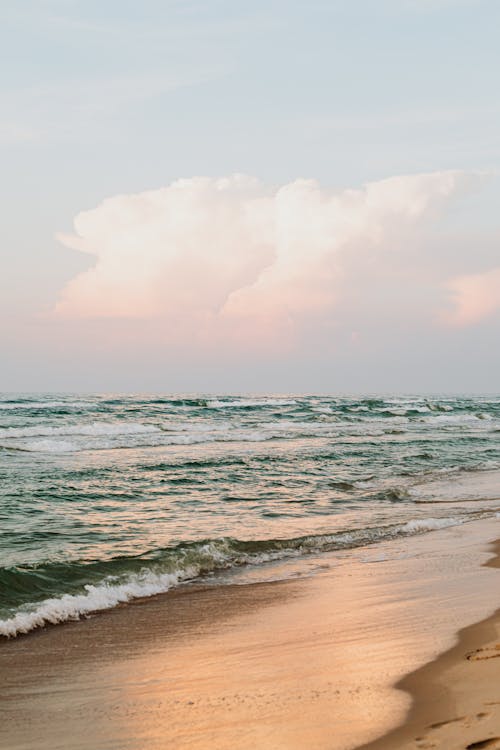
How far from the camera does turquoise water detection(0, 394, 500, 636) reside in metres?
8.08

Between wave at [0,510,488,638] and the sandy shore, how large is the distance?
29cm

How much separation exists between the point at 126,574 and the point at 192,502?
5.66m

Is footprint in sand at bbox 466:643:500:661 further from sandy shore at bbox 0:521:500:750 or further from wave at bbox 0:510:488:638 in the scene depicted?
wave at bbox 0:510:488:638

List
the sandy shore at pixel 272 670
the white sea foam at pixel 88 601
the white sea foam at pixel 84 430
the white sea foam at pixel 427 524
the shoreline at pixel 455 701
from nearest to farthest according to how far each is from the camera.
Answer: the shoreline at pixel 455 701 → the sandy shore at pixel 272 670 → the white sea foam at pixel 88 601 → the white sea foam at pixel 427 524 → the white sea foam at pixel 84 430

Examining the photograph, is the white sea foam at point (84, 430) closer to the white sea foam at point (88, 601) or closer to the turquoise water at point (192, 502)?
the turquoise water at point (192, 502)

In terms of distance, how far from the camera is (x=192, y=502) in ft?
45.1

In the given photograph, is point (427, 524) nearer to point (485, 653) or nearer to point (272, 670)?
point (485, 653)

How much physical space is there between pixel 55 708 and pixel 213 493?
1067 centimetres

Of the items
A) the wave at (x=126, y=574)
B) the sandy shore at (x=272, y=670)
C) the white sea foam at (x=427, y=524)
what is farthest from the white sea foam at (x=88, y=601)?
the white sea foam at (x=427, y=524)

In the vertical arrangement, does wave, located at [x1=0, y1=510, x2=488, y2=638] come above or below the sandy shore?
below

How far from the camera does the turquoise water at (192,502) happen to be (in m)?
8.08

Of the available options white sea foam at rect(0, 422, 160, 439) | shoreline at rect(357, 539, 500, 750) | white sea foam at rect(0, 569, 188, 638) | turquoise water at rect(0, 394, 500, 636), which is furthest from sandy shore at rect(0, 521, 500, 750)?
white sea foam at rect(0, 422, 160, 439)

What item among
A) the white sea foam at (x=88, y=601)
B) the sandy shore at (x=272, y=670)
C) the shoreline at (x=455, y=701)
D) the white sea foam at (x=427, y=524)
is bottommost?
the white sea foam at (x=427, y=524)

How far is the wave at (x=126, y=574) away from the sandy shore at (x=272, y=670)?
291mm
